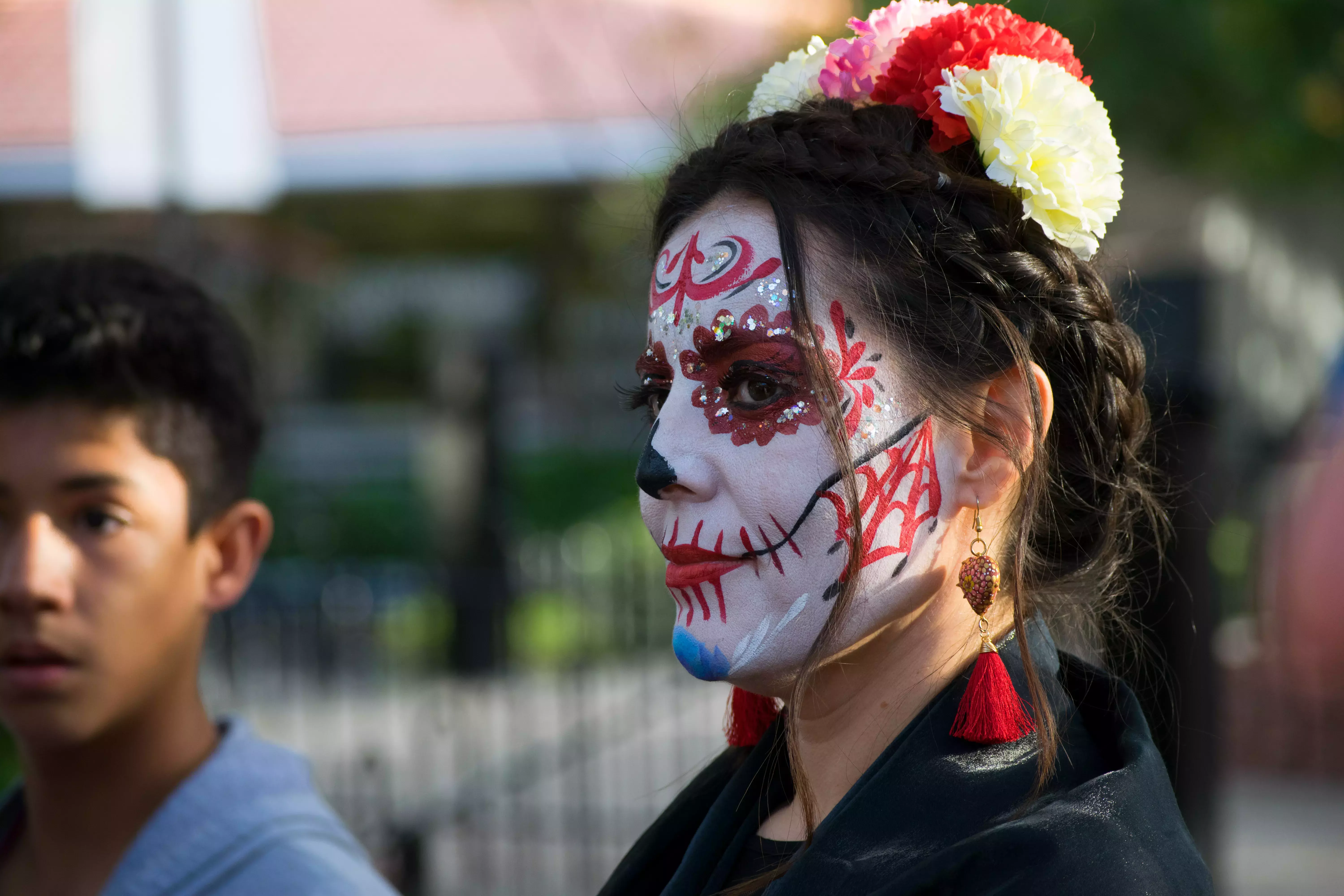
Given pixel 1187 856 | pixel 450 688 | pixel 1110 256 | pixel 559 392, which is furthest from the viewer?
pixel 559 392

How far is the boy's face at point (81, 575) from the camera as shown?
90.1 inches

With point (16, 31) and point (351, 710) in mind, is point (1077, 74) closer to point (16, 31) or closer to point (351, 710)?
point (351, 710)

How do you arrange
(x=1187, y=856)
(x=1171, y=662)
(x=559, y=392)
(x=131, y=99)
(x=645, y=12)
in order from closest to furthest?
(x=1187, y=856)
(x=1171, y=662)
(x=131, y=99)
(x=645, y=12)
(x=559, y=392)

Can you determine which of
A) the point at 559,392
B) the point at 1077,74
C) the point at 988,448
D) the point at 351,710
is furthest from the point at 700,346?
the point at 559,392

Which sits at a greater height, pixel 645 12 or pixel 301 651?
pixel 645 12

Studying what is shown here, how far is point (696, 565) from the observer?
174 centimetres

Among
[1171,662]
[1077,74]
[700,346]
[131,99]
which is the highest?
[131,99]

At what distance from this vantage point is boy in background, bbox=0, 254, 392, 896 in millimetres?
2281

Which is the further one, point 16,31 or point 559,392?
point 559,392

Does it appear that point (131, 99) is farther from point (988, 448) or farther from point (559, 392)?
point (559, 392)

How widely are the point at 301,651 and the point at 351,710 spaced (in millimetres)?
758

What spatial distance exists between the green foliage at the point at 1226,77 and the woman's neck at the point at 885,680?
4117 mm

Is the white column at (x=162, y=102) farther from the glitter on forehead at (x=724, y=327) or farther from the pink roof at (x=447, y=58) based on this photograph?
the pink roof at (x=447, y=58)

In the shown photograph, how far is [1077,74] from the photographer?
6.11ft
